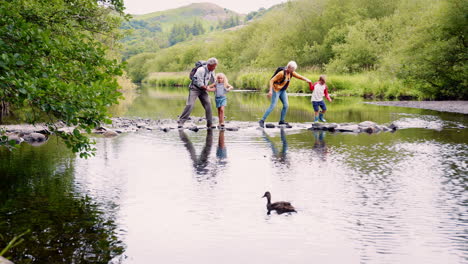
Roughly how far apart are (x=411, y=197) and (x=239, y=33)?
109118 millimetres

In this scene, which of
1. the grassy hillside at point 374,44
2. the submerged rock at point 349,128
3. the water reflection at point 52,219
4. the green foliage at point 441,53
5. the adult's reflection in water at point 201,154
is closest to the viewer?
the water reflection at point 52,219

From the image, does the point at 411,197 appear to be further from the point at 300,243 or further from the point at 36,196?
the point at 36,196

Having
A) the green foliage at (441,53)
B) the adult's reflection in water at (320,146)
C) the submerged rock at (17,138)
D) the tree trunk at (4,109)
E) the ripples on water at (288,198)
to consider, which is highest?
the green foliage at (441,53)

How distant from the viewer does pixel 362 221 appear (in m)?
7.62

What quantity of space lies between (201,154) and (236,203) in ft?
17.8

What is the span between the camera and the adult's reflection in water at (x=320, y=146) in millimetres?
13984

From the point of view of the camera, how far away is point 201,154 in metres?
14.1

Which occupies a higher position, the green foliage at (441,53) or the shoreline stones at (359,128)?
the green foliage at (441,53)

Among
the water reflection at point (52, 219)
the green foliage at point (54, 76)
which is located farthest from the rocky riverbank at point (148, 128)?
the green foliage at point (54, 76)

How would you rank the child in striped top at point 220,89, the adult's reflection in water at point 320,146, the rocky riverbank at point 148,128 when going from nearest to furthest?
1. the adult's reflection in water at point 320,146
2. the rocky riverbank at point 148,128
3. the child in striped top at point 220,89

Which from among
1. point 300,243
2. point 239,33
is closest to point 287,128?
point 300,243

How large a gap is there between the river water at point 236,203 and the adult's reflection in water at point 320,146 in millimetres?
94

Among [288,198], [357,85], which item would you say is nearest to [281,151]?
[288,198]

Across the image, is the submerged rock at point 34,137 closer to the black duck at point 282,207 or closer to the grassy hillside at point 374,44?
the black duck at point 282,207
